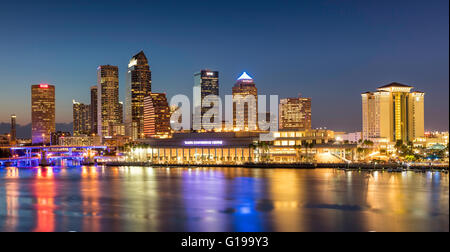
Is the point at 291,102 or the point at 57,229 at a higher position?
the point at 291,102

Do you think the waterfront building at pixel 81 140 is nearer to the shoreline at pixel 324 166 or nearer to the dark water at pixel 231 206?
the shoreline at pixel 324 166

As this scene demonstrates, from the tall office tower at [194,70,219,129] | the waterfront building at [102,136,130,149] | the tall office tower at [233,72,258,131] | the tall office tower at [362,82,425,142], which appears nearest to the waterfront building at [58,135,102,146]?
the waterfront building at [102,136,130,149]

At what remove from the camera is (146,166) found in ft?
294

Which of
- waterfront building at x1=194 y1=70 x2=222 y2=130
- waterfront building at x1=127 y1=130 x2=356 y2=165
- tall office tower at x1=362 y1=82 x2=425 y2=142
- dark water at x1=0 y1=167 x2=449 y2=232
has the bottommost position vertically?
dark water at x1=0 y1=167 x2=449 y2=232

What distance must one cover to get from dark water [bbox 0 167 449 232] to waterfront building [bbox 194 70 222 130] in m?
118

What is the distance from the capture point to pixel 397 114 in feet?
365

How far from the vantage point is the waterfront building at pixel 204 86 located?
16814 cm

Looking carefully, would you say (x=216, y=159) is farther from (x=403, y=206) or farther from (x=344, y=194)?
(x=403, y=206)

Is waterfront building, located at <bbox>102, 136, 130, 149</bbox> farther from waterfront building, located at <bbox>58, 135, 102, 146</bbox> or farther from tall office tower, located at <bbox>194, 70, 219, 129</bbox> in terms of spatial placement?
tall office tower, located at <bbox>194, 70, 219, 129</bbox>

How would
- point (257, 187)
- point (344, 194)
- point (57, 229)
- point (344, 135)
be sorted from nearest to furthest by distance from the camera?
point (57, 229)
point (344, 194)
point (257, 187)
point (344, 135)

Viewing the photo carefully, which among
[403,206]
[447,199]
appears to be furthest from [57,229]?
[447,199]

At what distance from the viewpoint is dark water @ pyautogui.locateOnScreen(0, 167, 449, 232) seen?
A: 91.8 feet

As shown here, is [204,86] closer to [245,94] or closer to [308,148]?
[245,94]
